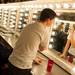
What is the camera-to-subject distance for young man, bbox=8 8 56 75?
7.05 feet

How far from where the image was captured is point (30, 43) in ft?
7.07

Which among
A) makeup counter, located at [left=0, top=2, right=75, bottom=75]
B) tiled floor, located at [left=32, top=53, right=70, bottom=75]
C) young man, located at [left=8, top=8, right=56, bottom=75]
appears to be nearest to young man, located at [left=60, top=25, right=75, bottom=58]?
makeup counter, located at [left=0, top=2, right=75, bottom=75]

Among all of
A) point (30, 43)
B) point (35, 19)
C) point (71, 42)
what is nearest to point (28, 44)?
point (30, 43)

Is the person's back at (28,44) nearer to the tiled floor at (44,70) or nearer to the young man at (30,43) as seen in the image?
the young man at (30,43)

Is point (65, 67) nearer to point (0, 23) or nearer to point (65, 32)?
point (65, 32)

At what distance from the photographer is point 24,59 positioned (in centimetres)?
218

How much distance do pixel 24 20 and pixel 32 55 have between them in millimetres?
2711

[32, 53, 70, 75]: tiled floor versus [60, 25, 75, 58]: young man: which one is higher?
[60, 25, 75, 58]: young man

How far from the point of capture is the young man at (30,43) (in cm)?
215

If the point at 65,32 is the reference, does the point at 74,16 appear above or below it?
above

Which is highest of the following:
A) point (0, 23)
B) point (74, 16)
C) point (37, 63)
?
point (74, 16)

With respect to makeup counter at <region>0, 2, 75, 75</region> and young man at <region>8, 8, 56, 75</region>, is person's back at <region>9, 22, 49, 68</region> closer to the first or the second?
young man at <region>8, 8, 56, 75</region>

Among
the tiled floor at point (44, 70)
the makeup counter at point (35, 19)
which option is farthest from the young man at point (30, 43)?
the makeup counter at point (35, 19)

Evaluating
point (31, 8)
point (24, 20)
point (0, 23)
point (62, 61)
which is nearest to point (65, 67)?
point (62, 61)
